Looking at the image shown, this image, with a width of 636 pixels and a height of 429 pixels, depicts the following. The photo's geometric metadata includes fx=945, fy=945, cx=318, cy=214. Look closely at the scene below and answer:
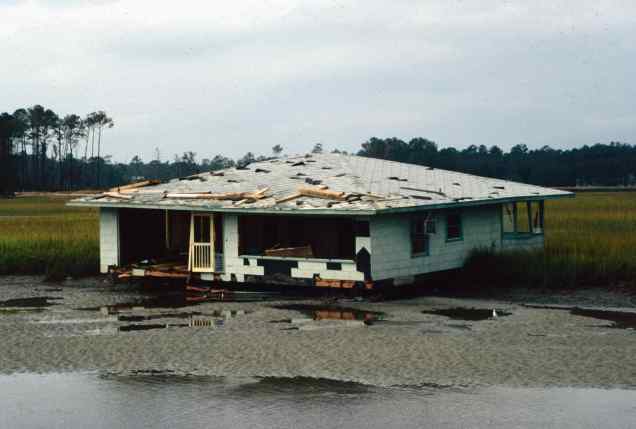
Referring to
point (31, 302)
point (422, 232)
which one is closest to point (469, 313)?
point (422, 232)

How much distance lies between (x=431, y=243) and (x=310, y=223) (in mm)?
3670

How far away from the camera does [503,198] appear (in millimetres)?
26406

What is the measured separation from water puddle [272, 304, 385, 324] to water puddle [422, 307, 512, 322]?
129 centimetres

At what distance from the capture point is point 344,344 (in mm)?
16359

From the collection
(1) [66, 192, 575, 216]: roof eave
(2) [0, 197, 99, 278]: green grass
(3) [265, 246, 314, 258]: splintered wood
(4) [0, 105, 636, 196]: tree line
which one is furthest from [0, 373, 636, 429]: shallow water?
(4) [0, 105, 636, 196]: tree line

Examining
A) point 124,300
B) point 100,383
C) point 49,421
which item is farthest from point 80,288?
point 49,421

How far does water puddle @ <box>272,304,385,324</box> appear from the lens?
64.5ft

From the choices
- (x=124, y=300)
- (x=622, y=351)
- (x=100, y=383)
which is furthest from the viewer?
(x=124, y=300)

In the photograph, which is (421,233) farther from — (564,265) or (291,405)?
(291,405)

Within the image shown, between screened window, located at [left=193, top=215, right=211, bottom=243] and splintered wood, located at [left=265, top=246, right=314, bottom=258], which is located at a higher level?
screened window, located at [left=193, top=215, right=211, bottom=243]

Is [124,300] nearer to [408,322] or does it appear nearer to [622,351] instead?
[408,322]

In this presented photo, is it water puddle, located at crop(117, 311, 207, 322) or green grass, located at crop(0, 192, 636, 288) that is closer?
water puddle, located at crop(117, 311, 207, 322)

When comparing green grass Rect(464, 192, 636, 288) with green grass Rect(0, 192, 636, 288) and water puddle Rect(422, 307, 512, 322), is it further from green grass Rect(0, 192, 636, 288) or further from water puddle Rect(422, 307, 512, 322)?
water puddle Rect(422, 307, 512, 322)

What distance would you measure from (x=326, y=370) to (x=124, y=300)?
1082 cm
